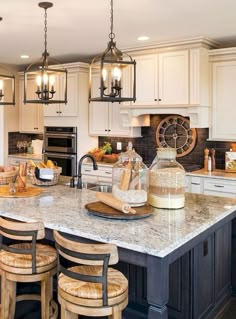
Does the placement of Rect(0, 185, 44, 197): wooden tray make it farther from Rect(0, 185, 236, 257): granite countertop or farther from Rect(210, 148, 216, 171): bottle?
Rect(210, 148, 216, 171): bottle

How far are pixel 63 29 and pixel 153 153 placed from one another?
2377 mm

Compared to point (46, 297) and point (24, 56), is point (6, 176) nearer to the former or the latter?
point (46, 297)

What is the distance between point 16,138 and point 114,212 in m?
5.20

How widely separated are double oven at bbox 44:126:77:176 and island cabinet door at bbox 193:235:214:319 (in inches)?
144

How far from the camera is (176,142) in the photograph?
5.64 meters

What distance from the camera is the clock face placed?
18.0 ft

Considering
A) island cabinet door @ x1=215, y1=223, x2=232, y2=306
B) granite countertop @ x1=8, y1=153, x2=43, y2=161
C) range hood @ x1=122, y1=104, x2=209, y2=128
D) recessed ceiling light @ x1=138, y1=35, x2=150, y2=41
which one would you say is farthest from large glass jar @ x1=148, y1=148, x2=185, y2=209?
granite countertop @ x1=8, y1=153, x2=43, y2=161

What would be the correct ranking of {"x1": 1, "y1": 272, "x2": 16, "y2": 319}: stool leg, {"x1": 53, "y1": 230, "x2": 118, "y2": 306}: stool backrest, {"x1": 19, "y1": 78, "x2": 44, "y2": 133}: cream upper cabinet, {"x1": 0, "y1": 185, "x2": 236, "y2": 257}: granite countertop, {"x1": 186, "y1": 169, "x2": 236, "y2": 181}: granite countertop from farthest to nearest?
{"x1": 19, "y1": 78, "x2": 44, "y2": 133}: cream upper cabinet
{"x1": 186, "y1": 169, "x2": 236, "y2": 181}: granite countertop
{"x1": 1, "y1": 272, "x2": 16, "y2": 319}: stool leg
{"x1": 0, "y1": 185, "x2": 236, "y2": 257}: granite countertop
{"x1": 53, "y1": 230, "x2": 118, "y2": 306}: stool backrest

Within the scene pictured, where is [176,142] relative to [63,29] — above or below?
below

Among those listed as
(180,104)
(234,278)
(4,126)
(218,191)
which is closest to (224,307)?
(234,278)

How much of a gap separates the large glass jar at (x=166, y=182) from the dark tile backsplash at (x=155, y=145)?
Answer: 268 cm

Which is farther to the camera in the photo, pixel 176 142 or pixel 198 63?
pixel 176 142

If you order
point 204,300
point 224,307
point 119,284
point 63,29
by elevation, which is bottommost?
point 224,307

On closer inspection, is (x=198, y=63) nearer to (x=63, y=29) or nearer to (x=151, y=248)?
(x=63, y=29)
